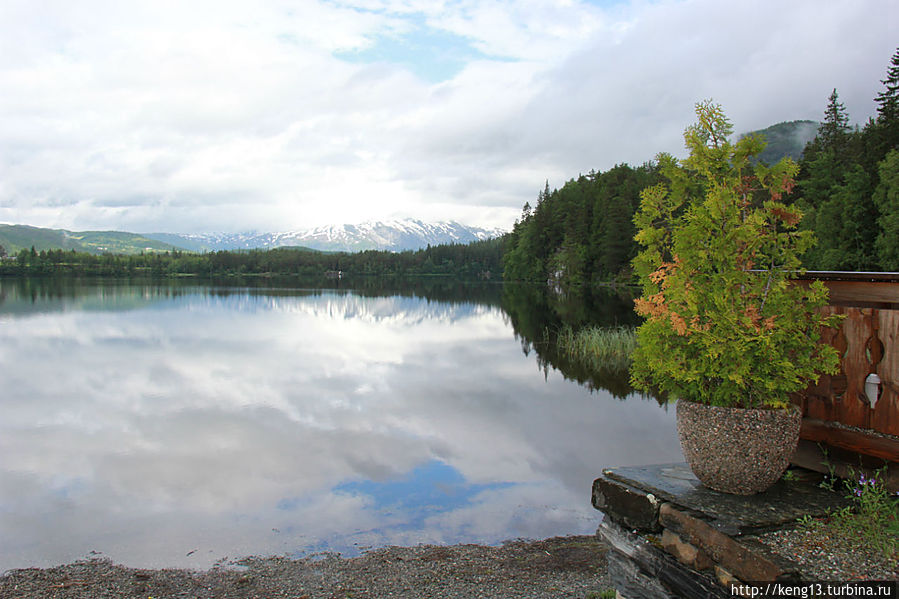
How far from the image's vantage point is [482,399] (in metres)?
21.4

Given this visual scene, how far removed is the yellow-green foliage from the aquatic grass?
21.4m

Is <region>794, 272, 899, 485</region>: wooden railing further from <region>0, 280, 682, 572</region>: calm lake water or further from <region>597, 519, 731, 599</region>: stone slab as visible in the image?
<region>0, 280, 682, 572</region>: calm lake water

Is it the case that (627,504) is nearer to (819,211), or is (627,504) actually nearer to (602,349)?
(602,349)

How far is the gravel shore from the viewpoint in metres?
7.30

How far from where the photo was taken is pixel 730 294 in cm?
486

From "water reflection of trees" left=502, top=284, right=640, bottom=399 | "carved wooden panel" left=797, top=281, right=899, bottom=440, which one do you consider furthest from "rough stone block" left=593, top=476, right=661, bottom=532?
"water reflection of trees" left=502, top=284, right=640, bottom=399

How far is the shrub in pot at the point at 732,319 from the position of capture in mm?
4629

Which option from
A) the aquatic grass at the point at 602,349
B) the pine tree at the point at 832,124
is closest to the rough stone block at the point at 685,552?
the aquatic grass at the point at 602,349

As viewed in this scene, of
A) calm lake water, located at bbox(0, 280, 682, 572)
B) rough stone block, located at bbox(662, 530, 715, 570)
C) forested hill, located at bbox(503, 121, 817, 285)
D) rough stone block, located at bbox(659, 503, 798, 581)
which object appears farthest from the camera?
forested hill, located at bbox(503, 121, 817, 285)

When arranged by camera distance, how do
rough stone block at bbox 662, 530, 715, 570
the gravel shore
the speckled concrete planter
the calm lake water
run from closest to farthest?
rough stone block at bbox 662, 530, 715, 570 < the speckled concrete planter < the gravel shore < the calm lake water

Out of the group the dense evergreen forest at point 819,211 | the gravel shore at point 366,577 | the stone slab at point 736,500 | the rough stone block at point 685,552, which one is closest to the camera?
the rough stone block at point 685,552

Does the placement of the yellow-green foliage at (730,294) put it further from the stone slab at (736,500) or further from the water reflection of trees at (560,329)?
the water reflection of trees at (560,329)

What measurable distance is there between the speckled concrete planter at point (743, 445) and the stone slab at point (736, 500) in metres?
0.15

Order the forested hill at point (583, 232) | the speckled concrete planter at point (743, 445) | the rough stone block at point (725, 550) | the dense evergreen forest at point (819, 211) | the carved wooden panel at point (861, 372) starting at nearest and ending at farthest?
the rough stone block at point (725, 550)
the speckled concrete planter at point (743, 445)
the carved wooden panel at point (861, 372)
the dense evergreen forest at point (819, 211)
the forested hill at point (583, 232)
